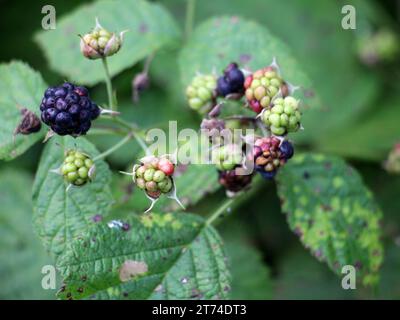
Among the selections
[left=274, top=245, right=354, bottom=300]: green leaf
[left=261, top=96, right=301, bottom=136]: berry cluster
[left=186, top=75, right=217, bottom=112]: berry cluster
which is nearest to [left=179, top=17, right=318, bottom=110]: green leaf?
[left=186, top=75, right=217, bottom=112]: berry cluster

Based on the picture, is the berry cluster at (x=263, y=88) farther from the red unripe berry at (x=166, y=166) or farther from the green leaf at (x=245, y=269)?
the green leaf at (x=245, y=269)

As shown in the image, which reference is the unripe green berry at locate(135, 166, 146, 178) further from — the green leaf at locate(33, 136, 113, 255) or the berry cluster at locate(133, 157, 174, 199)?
the green leaf at locate(33, 136, 113, 255)

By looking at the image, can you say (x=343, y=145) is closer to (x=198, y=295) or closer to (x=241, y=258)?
(x=241, y=258)

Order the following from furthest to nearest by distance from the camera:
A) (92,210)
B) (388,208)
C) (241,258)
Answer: (388,208), (241,258), (92,210)

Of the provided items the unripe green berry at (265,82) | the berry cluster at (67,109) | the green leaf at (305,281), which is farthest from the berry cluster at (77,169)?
the green leaf at (305,281)

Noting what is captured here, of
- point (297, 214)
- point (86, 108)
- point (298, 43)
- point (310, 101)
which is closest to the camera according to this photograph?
point (86, 108)

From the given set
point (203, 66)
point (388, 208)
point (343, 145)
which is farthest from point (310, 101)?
point (388, 208)
